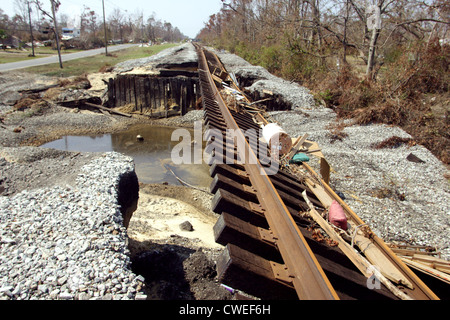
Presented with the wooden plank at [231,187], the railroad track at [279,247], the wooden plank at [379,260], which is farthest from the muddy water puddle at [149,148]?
the wooden plank at [379,260]

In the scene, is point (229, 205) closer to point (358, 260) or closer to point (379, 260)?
point (358, 260)

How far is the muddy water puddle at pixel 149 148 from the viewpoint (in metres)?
10.4

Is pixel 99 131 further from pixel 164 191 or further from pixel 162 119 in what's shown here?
pixel 164 191

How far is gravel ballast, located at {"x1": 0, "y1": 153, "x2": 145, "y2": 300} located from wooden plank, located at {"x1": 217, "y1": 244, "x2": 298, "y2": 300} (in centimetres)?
113

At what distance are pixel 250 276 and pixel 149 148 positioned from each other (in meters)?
12.2

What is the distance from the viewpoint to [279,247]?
2.39m

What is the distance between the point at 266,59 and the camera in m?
19.9

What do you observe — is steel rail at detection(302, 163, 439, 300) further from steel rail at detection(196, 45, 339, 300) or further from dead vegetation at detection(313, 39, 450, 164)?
dead vegetation at detection(313, 39, 450, 164)

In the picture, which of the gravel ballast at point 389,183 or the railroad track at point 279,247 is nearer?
the railroad track at point 279,247

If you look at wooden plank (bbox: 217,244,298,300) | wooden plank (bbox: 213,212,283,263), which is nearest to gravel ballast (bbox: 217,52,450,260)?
wooden plank (bbox: 213,212,283,263)

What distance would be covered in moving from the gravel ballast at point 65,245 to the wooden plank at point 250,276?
113 cm

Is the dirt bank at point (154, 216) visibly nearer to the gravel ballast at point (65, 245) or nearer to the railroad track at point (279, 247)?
the gravel ballast at point (65, 245)
